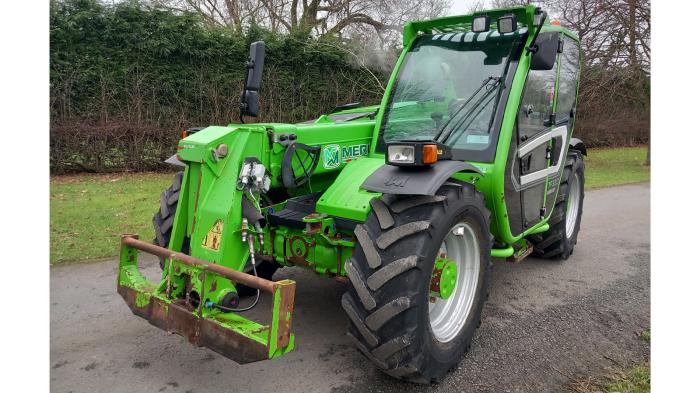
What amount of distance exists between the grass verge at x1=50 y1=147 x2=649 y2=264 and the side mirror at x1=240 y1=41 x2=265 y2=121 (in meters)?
3.21

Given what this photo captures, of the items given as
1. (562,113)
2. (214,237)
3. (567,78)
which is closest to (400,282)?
(214,237)

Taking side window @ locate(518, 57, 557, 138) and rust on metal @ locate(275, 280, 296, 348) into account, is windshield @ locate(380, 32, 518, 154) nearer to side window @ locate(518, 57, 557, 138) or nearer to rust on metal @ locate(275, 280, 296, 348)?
side window @ locate(518, 57, 557, 138)

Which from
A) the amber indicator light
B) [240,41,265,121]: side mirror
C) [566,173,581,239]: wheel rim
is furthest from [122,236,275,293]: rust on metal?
[566,173,581,239]: wheel rim

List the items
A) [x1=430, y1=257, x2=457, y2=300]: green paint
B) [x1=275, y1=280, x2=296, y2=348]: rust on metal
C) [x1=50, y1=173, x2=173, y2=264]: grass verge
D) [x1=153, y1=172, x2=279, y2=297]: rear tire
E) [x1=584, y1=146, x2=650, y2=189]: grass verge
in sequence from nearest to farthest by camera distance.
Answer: [x1=275, y1=280, x2=296, y2=348]: rust on metal → [x1=430, y1=257, x2=457, y2=300]: green paint → [x1=153, y1=172, x2=279, y2=297]: rear tire → [x1=50, y1=173, x2=173, y2=264]: grass verge → [x1=584, y1=146, x2=650, y2=189]: grass verge

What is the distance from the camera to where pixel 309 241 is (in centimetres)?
338

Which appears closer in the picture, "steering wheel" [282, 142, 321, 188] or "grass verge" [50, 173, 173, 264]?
"steering wheel" [282, 142, 321, 188]

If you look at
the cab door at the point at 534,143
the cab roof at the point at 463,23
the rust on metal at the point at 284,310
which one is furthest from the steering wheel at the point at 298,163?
the cab door at the point at 534,143

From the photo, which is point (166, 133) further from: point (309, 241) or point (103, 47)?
point (309, 241)

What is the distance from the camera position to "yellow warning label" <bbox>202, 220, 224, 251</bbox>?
305cm

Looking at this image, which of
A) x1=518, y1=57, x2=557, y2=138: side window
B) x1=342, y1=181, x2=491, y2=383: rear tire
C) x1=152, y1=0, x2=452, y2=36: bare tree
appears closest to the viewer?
x1=342, y1=181, x2=491, y2=383: rear tire

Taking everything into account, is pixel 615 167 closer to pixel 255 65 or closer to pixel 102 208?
pixel 102 208

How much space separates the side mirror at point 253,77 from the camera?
3.19 meters

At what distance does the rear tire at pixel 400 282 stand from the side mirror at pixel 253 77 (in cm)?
106

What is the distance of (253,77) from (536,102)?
2.33m
